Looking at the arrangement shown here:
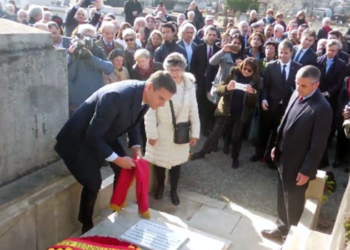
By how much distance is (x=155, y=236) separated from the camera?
324 centimetres

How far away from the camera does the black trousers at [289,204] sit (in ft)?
13.3

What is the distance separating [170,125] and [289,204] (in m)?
1.53

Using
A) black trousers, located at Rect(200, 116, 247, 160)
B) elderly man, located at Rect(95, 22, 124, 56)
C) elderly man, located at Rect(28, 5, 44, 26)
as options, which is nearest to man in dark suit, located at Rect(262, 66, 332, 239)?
black trousers, located at Rect(200, 116, 247, 160)

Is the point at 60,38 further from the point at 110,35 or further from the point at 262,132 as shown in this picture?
the point at 262,132

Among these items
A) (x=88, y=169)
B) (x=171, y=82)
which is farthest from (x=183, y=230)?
(x=171, y=82)

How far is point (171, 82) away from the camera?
10.7 feet

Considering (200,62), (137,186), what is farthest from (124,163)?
(200,62)

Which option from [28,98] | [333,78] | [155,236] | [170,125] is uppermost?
[28,98]

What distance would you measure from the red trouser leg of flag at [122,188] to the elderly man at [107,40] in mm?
2800

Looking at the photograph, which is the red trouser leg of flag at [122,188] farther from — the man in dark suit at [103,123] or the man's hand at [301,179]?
the man's hand at [301,179]

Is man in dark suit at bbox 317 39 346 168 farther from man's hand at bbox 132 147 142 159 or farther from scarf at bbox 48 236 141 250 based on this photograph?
scarf at bbox 48 236 141 250

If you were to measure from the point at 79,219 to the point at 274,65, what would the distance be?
11.7 ft

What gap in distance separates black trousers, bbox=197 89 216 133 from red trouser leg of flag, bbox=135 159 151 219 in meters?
3.57

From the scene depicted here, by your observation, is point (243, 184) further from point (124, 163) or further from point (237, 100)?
point (124, 163)
